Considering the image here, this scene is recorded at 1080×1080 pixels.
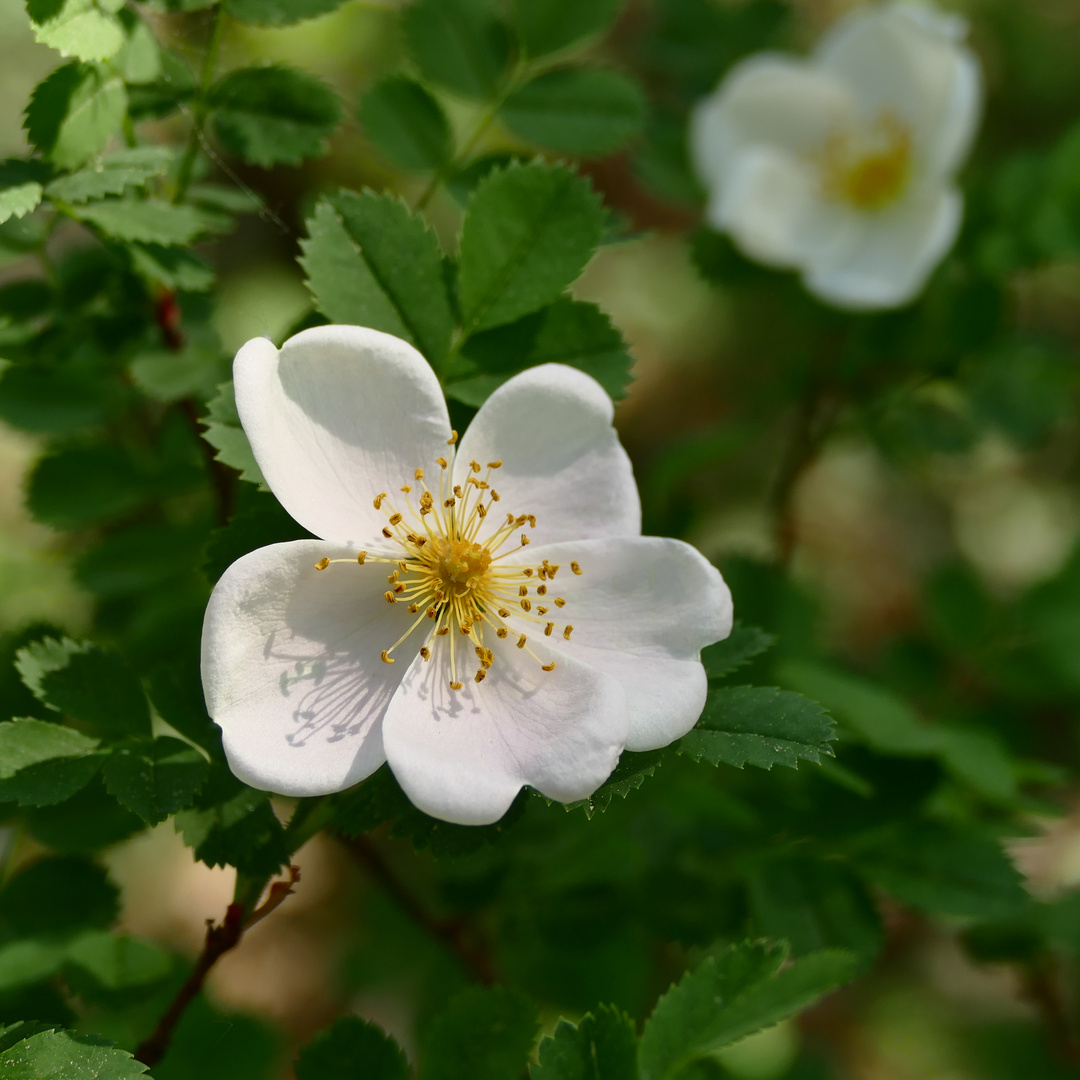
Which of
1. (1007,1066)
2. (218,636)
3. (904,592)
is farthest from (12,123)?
(1007,1066)

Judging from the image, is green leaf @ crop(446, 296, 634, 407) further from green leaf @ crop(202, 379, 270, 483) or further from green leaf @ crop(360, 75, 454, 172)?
green leaf @ crop(360, 75, 454, 172)

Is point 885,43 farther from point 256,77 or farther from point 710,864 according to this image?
point 710,864

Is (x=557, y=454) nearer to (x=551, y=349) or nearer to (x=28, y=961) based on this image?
(x=551, y=349)

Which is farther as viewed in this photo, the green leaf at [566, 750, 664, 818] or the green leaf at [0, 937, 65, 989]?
the green leaf at [0, 937, 65, 989]

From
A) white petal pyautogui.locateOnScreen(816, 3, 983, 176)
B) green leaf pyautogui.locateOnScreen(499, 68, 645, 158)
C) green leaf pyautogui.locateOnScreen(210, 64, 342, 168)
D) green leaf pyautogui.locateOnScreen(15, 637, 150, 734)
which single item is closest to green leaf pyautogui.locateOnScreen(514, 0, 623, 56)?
green leaf pyautogui.locateOnScreen(499, 68, 645, 158)

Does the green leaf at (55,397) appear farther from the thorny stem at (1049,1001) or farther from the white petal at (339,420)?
the thorny stem at (1049,1001)

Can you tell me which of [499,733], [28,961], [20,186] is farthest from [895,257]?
[28,961]

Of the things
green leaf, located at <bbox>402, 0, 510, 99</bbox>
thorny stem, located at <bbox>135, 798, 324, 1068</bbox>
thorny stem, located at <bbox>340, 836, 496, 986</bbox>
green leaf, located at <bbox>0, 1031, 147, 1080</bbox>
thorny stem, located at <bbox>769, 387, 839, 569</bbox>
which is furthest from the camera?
thorny stem, located at <bbox>769, 387, 839, 569</bbox>
